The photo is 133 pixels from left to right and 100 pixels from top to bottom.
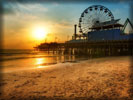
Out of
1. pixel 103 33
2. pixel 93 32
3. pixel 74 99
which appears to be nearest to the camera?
pixel 74 99

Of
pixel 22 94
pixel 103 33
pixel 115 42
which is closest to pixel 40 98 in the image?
pixel 22 94

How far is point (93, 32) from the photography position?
3422 centimetres

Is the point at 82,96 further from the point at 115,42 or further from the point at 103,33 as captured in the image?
the point at 103,33

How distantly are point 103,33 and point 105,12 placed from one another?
877 centimetres

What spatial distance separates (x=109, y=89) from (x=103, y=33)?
101 feet

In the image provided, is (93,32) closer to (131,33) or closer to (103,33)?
(103,33)

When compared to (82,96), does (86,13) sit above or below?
above

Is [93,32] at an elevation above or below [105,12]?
below

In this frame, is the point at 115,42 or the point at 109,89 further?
the point at 115,42

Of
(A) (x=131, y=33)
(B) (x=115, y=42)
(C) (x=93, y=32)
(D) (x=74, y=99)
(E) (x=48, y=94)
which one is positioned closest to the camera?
(D) (x=74, y=99)

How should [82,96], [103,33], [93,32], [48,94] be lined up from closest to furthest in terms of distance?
1. [82,96]
2. [48,94]
3. [103,33]
4. [93,32]

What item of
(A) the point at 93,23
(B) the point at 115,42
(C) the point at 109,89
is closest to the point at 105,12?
(A) the point at 93,23

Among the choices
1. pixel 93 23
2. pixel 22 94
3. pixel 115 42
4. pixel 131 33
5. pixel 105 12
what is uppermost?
pixel 105 12

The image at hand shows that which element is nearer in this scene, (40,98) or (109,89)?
(40,98)
